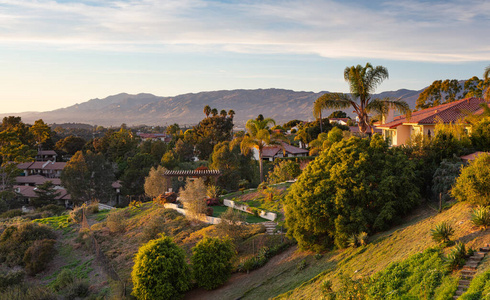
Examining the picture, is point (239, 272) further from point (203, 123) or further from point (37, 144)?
point (37, 144)

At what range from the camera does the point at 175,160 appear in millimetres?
50469

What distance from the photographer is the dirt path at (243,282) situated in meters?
16.5

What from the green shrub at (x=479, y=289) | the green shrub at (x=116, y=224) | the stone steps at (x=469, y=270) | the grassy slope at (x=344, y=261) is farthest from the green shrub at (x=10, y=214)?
the green shrub at (x=479, y=289)

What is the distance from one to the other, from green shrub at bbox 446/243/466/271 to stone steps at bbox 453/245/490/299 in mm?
146

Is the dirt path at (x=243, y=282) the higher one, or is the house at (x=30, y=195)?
the dirt path at (x=243, y=282)

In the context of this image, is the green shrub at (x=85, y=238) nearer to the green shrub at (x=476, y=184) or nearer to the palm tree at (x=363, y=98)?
the palm tree at (x=363, y=98)

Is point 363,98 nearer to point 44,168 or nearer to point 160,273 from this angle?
point 160,273

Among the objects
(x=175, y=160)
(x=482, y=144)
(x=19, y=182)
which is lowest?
(x=19, y=182)

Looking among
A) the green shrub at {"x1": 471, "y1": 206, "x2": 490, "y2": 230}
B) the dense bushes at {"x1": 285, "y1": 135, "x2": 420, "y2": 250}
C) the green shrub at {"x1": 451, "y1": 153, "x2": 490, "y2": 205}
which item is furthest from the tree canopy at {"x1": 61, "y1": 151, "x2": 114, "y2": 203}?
the green shrub at {"x1": 471, "y1": 206, "x2": 490, "y2": 230}

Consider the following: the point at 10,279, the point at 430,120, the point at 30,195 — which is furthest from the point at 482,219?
the point at 30,195

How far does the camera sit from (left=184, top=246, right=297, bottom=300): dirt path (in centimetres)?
1648

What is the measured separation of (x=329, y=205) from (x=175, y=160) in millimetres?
36118

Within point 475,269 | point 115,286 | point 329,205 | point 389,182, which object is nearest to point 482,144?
point 389,182

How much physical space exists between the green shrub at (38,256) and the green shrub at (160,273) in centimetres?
1168
